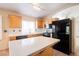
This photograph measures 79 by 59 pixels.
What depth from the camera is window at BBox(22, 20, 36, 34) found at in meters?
1.12

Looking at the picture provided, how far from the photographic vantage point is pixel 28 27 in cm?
118

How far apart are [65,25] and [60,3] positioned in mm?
678

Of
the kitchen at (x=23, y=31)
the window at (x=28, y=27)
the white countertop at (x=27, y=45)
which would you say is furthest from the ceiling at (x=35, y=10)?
the white countertop at (x=27, y=45)

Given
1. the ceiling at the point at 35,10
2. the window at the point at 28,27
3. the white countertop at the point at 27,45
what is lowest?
the white countertop at the point at 27,45

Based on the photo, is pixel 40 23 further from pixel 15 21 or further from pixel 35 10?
pixel 15 21

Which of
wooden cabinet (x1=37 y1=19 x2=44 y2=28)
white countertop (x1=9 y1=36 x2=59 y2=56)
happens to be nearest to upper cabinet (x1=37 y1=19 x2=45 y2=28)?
wooden cabinet (x1=37 y1=19 x2=44 y2=28)

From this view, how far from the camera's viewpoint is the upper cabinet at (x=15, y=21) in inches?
41.0

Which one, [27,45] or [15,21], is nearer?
[15,21]

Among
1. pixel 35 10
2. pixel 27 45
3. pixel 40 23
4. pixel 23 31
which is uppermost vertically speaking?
pixel 35 10

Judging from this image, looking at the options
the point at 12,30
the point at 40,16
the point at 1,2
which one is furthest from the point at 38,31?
the point at 1,2

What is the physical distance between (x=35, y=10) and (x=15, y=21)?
285 millimetres

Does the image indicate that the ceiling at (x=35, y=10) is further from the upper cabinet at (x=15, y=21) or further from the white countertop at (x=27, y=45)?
the white countertop at (x=27, y=45)

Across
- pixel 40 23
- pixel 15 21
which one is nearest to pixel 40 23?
pixel 40 23

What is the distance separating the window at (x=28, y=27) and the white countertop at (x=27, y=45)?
13 cm
